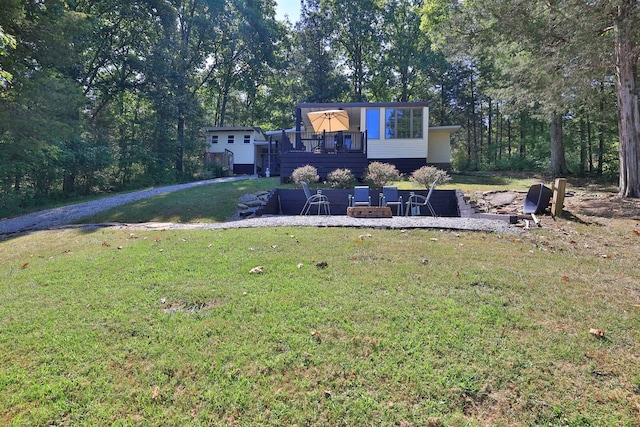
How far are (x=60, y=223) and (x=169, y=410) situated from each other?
381 inches

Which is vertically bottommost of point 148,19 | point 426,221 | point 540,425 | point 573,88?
point 540,425

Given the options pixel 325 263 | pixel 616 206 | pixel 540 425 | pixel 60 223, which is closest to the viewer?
pixel 540 425

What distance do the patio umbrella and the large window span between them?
320 centimetres

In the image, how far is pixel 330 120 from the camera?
Answer: 14.2 m

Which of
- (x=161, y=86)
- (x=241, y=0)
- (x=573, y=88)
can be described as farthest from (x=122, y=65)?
(x=573, y=88)

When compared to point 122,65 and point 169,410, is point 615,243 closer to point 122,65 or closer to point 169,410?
point 169,410

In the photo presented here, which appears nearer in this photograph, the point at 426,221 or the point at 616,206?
the point at 426,221

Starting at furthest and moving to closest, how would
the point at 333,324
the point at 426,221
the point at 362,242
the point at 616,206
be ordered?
the point at 616,206 → the point at 426,221 → the point at 362,242 → the point at 333,324

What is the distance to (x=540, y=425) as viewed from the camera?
1801mm

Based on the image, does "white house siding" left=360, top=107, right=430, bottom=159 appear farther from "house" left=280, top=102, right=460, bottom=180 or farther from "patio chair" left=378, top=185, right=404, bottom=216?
"patio chair" left=378, top=185, right=404, bottom=216

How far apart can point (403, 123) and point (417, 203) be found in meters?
7.23

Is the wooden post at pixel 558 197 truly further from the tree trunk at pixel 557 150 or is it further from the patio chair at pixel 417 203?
the tree trunk at pixel 557 150

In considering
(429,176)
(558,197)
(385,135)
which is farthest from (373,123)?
(558,197)

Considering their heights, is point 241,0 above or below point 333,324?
above
